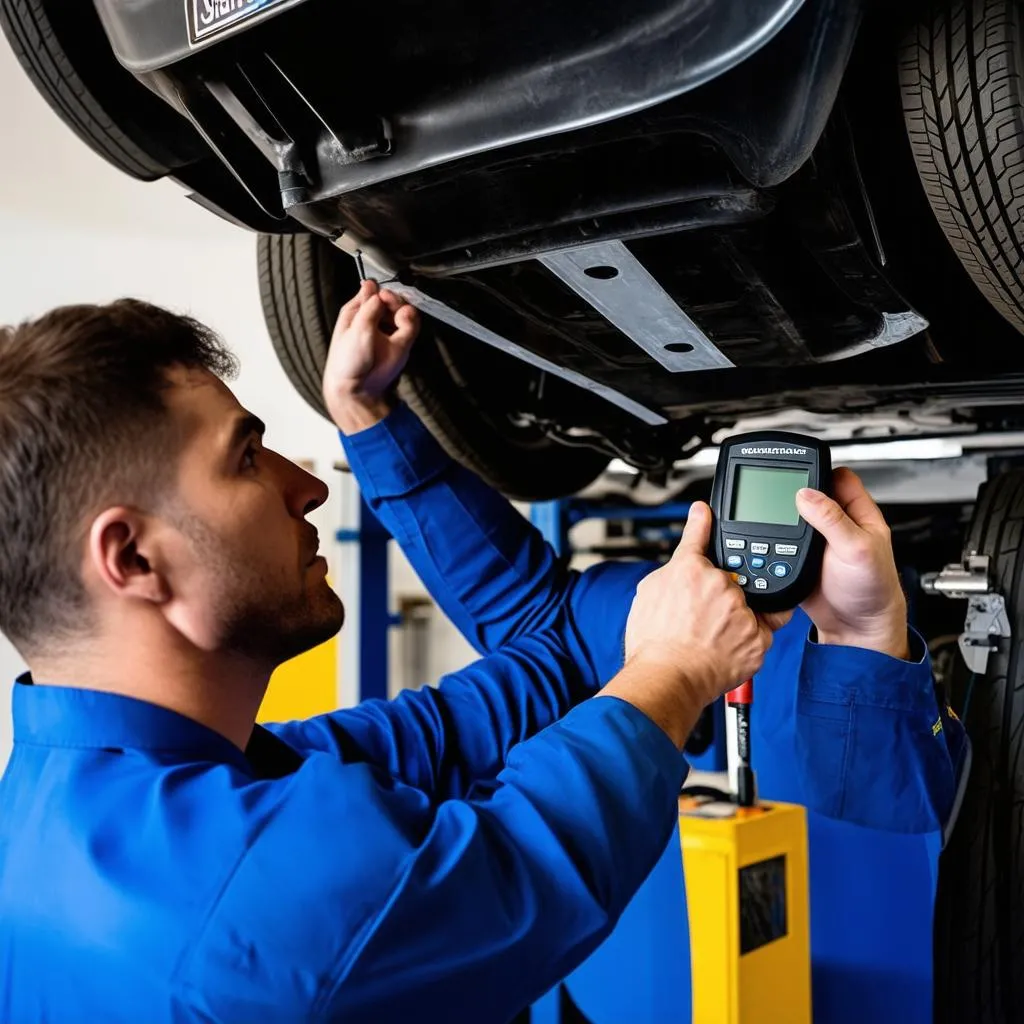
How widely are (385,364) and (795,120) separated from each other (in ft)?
1.73

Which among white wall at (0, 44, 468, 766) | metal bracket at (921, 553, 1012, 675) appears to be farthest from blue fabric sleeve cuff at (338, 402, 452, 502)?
white wall at (0, 44, 468, 766)

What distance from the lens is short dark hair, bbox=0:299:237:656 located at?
68 cm

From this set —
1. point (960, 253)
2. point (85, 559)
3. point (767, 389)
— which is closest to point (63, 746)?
point (85, 559)

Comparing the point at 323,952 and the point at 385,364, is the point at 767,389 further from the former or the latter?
the point at 323,952

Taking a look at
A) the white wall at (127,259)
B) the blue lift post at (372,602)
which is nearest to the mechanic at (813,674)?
the blue lift post at (372,602)

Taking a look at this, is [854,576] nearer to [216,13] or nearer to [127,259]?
[216,13]

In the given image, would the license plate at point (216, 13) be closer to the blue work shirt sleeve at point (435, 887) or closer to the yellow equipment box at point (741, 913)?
the blue work shirt sleeve at point (435, 887)

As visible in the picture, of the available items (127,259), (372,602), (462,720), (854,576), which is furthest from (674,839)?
(127,259)

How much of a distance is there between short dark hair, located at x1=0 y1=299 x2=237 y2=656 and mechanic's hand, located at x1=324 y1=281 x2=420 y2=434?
33cm

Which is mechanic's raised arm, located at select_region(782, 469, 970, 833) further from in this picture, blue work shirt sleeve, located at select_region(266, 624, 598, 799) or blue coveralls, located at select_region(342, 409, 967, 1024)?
blue work shirt sleeve, located at select_region(266, 624, 598, 799)

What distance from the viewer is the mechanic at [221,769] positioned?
0.55m

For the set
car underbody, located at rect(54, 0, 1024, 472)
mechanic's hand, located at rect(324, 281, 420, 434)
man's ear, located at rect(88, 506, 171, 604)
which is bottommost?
man's ear, located at rect(88, 506, 171, 604)

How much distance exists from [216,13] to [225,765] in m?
0.49

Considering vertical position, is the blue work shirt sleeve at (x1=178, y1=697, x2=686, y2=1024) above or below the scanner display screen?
below
